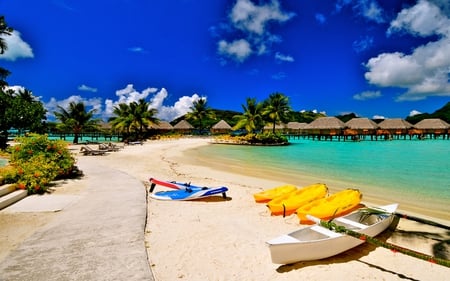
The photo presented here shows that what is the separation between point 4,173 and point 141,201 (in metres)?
4.02

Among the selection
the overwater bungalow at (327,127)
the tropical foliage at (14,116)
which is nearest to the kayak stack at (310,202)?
the tropical foliage at (14,116)

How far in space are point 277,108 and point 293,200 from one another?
130ft

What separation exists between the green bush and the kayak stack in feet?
21.3

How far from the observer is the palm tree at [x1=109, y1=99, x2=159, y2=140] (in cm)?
4084

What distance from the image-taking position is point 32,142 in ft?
34.6

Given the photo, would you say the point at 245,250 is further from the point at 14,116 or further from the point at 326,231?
the point at 14,116

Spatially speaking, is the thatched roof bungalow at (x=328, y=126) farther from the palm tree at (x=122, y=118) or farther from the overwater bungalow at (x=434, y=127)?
the palm tree at (x=122, y=118)

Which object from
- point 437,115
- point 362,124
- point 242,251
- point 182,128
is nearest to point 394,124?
point 362,124

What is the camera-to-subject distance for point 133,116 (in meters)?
41.1

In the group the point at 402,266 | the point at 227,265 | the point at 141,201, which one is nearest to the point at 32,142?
the point at 141,201

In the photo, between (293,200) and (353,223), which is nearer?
(353,223)

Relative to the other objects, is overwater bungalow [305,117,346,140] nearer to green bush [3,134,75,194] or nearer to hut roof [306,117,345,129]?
hut roof [306,117,345,129]

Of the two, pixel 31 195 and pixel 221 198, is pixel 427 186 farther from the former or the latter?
pixel 31 195

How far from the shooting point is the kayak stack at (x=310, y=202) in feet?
20.8
